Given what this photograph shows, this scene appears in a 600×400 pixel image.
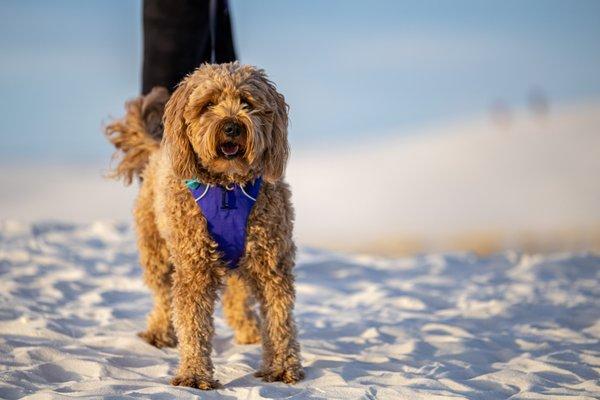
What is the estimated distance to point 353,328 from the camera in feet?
21.8

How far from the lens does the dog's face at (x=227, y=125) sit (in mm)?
4512

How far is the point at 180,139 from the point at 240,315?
1.83 metres

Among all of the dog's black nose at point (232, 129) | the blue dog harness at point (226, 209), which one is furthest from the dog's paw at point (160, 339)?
the dog's black nose at point (232, 129)

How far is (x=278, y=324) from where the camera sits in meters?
5.00

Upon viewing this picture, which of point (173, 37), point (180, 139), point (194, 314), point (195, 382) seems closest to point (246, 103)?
point (180, 139)

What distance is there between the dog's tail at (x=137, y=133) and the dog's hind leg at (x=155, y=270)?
0.44 m

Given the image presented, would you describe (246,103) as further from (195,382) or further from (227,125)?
(195,382)

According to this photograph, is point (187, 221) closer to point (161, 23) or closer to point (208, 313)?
point (208, 313)

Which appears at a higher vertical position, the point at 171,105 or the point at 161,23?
the point at 161,23

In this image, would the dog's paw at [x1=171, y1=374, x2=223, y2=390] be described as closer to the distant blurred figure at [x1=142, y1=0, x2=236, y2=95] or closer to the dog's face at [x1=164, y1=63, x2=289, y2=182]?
the dog's face at [x1=164, y1=63, x2=289, y2=182]

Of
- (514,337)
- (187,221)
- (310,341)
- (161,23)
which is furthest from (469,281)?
(187,221)

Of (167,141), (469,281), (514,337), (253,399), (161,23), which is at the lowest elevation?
(253,399)

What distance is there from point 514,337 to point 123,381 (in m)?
3.24

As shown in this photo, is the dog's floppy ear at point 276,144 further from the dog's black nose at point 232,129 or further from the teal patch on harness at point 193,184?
the teal patch on harness at point 193,184
